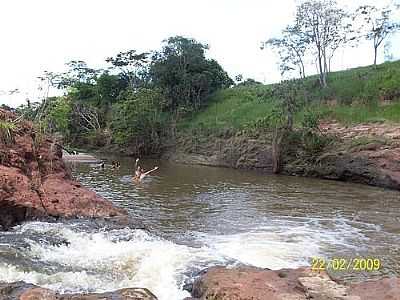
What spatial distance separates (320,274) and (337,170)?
19.7 metres

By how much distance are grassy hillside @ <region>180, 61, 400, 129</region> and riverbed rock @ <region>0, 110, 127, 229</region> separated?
830 inches

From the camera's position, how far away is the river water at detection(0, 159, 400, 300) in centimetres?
751

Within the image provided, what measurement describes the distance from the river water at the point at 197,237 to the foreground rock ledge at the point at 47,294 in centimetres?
91

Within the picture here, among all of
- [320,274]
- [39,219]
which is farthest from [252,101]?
[320,274]

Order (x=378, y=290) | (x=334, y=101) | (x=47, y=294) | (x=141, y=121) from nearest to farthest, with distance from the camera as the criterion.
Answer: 1. (x=47, y=294)
2. (x=378, y=290)
3. (x=334, y=101)
4. (x=141, y=121)

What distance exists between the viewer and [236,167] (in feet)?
107

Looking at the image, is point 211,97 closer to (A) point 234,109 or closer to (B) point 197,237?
(A) point 234,109

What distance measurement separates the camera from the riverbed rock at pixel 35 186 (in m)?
10.0

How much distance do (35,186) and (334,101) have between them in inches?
1087

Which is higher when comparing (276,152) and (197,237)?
(276,152)

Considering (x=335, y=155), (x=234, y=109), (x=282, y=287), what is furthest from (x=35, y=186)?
(x=234, y=109)

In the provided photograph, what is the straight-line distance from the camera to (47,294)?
5.35 m

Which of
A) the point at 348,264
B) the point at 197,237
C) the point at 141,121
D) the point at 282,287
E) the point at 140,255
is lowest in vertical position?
the point at 348,264

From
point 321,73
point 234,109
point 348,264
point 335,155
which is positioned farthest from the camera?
point 234,109
